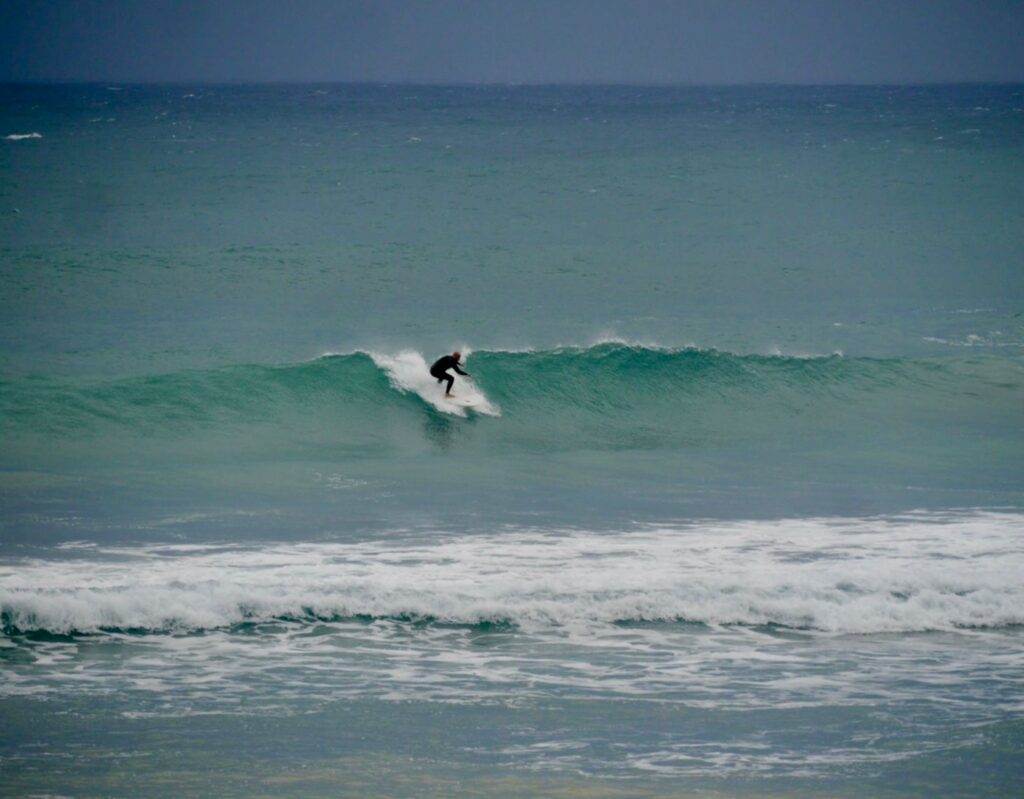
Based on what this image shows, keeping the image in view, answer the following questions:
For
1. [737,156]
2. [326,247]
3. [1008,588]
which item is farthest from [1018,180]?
[1008,588]

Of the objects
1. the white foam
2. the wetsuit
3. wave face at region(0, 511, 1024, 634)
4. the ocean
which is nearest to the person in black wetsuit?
the wetsuit

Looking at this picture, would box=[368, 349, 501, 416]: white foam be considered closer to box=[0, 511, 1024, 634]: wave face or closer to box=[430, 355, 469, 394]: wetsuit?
box=[430, 355, 469, 394]: wetsuit

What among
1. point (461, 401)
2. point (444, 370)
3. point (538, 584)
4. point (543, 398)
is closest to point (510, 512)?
point (538, 584)

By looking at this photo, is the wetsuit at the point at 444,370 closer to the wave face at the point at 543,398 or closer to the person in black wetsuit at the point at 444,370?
the person in black wetsuit at the point at 444,370

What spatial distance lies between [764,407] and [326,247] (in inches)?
797

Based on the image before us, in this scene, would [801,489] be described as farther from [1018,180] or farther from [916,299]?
[1018,180]

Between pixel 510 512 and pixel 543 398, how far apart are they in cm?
649

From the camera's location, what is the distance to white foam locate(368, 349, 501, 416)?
20641 mm

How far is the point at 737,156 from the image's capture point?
68.3 meters

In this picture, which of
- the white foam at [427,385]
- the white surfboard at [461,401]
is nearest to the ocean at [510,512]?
the white foam at [427,385]

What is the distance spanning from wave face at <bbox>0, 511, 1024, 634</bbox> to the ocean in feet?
0.13

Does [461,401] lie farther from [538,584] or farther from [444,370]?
[538,584]

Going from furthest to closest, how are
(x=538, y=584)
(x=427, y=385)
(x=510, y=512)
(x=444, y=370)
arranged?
(x=427, y=385) → (x=444, y=370) → (x=510, y=512) → (x=538, y=584)

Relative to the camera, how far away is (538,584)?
12.2 m
